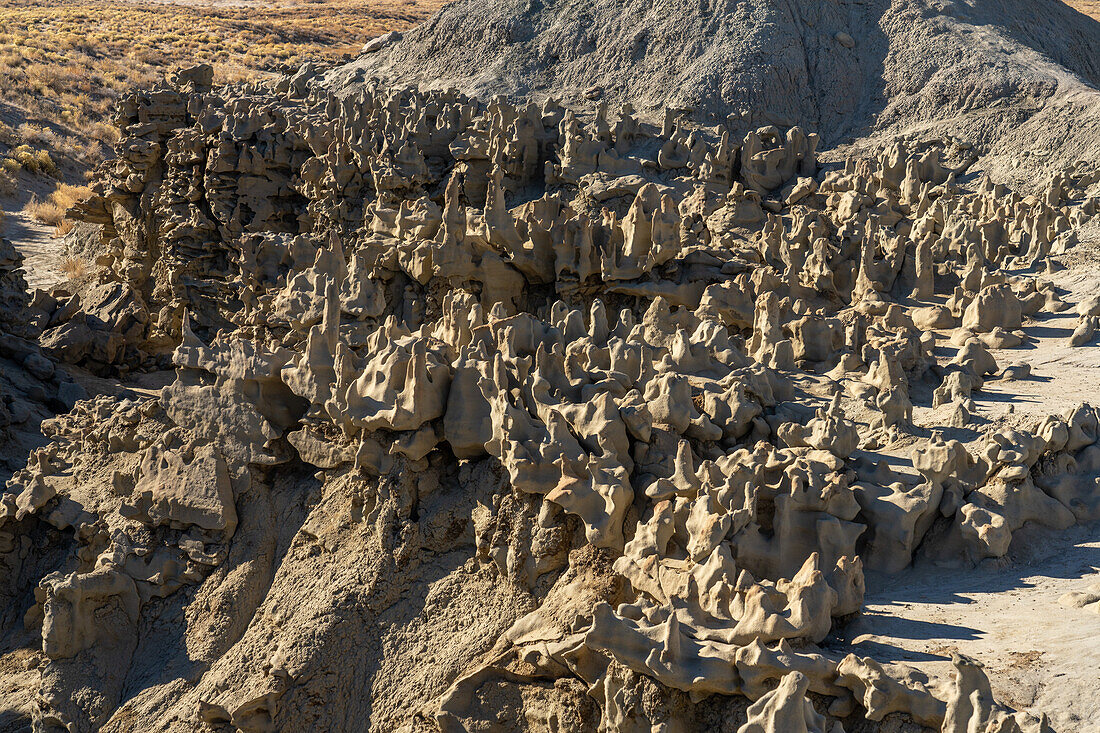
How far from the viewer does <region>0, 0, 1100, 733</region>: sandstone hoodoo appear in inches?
169

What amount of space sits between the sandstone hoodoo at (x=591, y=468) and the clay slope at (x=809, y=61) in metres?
2.09

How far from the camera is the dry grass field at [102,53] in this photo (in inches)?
1089

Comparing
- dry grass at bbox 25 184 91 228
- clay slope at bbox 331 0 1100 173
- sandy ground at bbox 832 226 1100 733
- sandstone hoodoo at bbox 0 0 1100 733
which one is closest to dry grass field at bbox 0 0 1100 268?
dry grass at bbox 25 184 91 228

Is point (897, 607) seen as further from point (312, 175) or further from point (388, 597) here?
point (312, 175)

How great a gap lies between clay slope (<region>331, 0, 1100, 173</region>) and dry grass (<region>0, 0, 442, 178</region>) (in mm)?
8817

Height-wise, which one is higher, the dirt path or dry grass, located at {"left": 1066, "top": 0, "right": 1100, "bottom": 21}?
dry grass, located at {"left": 1066, "top": 0, "right": 1100, "bottom": 21}

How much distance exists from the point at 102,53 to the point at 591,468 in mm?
38181

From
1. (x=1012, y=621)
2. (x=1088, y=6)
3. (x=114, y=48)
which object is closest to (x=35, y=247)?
(x=114, y=48)

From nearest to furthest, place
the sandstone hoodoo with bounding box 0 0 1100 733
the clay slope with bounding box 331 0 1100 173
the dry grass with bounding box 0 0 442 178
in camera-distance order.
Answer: the sandstone hoodoo with bounding box 0 0 1100 733 → the clay slope with bounding box 331 0 1100 173 → the dry grass with bounding box 0 0 442 178

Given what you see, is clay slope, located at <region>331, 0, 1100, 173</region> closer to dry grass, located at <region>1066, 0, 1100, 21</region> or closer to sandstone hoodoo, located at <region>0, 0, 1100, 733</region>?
sandstone hoodoo, located at <region>0, 0, 1100, 733</region>

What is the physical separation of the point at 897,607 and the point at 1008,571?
65 cm

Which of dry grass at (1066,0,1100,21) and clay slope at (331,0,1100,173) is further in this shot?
dry grass at (1066,0,1100,21)

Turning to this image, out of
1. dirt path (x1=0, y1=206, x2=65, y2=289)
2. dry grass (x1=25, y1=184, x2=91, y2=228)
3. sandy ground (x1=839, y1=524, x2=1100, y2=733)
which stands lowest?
sandy ground (x1=839, y1=524, x2=1100, y2=733)

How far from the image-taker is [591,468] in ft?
17.3
